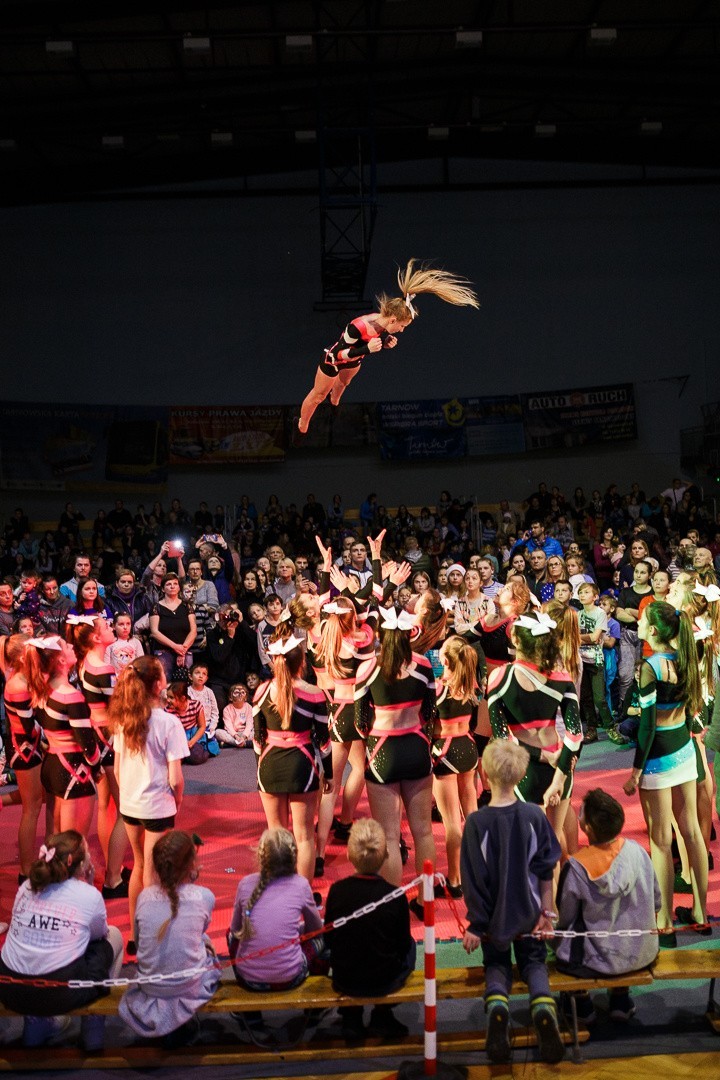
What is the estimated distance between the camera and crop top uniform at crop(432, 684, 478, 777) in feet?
17.3

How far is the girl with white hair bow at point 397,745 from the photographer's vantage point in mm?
4746

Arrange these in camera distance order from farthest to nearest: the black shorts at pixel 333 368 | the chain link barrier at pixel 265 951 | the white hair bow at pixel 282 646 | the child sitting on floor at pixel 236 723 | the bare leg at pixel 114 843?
the child sitting on floor at pixel 236 723 → the black shorts at pixel 333 368 → the bare leg at pixel 114 843 → the white hair bow at pixel 282 646 → the chain link barrier at pixel 265 951

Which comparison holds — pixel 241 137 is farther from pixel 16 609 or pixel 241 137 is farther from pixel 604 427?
pixel 16 609

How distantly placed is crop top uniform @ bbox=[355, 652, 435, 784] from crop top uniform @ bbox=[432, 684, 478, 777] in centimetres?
40

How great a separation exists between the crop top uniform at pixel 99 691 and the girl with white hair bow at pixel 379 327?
248 cm

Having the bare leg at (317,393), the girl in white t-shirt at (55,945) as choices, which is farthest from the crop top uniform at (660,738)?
the bare leg at (317,393)

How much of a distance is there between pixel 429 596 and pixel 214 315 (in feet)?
46.1

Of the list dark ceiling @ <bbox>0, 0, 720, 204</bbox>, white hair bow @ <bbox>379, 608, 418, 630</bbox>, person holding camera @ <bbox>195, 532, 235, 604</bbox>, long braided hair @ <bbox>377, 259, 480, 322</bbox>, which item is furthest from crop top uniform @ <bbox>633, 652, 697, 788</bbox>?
dark ceiling @ <bbox>0, 0, 720, 204</bbox>

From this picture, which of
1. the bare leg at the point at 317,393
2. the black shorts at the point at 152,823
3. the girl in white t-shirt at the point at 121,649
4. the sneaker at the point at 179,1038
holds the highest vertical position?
the bare leg at the point at 317,393

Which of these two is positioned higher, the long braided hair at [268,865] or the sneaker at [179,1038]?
the long braided hair at [268,865]

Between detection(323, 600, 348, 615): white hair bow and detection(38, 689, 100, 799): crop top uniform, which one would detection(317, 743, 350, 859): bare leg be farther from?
detection(38, 689, 100, 799): crop top uniform

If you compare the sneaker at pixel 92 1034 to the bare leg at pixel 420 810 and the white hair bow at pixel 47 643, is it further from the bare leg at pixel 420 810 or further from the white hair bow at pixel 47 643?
the white hair bow at pixel 47 643

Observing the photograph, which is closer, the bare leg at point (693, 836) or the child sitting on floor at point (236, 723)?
the bare leg at point (693, 836)

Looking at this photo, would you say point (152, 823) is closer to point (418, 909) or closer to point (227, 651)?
point (418, 909)
